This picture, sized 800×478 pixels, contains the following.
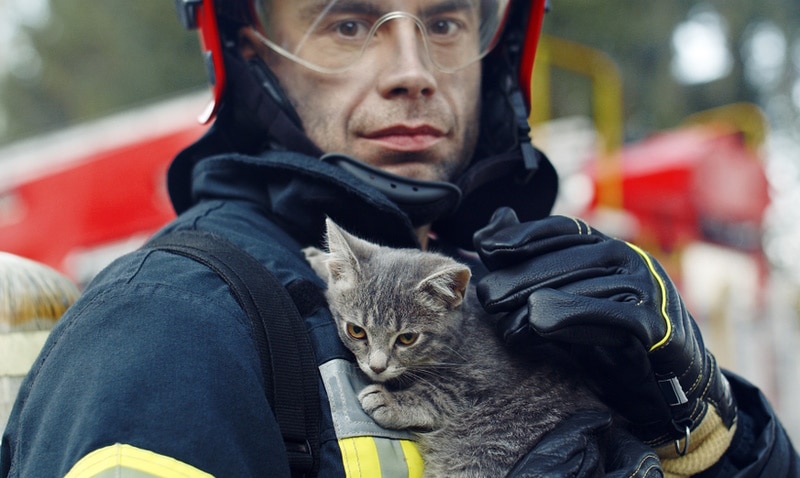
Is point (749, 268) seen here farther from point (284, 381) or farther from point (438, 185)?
point (284, 381)

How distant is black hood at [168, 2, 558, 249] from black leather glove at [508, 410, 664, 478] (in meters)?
0.88

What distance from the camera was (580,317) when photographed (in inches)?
75.6

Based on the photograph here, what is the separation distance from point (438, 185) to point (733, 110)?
56.4ft

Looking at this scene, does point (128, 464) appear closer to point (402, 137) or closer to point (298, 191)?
point (298, 191)

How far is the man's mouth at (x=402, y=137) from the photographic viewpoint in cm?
262

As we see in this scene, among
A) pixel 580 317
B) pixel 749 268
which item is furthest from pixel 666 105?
pixel 580 317

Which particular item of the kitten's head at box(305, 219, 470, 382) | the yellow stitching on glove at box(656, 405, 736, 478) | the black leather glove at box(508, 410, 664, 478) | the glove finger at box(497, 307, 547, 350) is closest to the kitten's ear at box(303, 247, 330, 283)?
the kitten's head at box(305, 219, 470, 382)

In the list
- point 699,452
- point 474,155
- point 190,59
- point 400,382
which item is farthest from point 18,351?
point 190,59

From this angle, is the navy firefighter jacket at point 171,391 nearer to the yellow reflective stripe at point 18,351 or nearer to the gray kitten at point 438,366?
the gray kitten at point 438,366

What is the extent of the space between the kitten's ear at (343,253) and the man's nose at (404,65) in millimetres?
560

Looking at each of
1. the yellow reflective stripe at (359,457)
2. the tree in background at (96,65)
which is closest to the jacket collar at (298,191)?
the yellow reflective stripe at (359,457)

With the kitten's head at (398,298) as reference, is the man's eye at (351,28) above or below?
above

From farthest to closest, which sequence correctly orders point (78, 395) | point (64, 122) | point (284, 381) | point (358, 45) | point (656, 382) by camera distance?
point (64, 122)
point (358, 45)
point (656, 382)
point (284, 381)
point (78, 395)

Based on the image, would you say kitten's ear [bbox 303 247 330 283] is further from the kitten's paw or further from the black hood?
the kitten's paw
